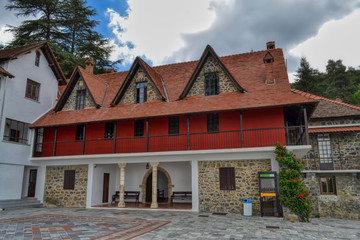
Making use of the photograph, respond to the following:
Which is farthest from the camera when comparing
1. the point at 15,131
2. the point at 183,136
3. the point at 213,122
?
the point at 15,131

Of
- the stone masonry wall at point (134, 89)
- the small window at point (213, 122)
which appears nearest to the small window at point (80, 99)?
the stone masonry wall at point (134, 89)

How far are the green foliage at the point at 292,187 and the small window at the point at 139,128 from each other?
8.10m

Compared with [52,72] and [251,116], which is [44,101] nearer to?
[52,72]

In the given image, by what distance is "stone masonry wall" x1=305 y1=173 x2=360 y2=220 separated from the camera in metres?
17.4

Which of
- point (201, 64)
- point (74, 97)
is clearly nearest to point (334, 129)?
point (201, 64)

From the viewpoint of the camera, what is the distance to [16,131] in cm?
Answer: 1695

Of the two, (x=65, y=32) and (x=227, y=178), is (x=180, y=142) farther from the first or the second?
(x=65, y=32)

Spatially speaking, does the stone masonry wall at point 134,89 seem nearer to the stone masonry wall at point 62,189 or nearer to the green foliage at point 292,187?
the stone masonry wall at point 62,189

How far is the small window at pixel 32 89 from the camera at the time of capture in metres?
17.9

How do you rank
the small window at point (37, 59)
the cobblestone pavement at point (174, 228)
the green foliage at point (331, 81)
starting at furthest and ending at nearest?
the green foliage at point (331, 81) < the small window at point (37, 59) < the cobblestone pavement at point (174, 228)

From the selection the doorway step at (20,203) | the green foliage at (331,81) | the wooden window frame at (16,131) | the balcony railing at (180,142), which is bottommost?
the doorway step at (20,203)

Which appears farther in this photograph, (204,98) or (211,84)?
(211,84)

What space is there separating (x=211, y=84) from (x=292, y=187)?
24.1 ft

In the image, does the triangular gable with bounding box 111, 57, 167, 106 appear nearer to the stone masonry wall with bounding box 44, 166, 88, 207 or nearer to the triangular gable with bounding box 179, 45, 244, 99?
the triangular gable with bounding box 179, 45, 244, 99
